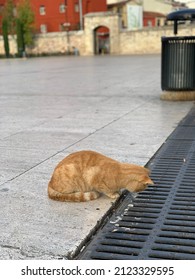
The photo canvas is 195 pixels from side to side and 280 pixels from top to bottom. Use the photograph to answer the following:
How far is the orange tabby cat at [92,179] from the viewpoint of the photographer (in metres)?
3.35

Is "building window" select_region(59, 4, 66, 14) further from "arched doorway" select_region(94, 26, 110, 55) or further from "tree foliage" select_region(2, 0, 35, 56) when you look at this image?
"arched doorway" select_region(94, 26, 110, 55)

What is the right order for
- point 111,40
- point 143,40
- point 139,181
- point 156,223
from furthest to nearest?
point 111,40, point 143,40, point 139,181, point 156,223

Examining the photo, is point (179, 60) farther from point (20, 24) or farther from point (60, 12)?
point (60, 12)

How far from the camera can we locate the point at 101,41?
5906 centimetres

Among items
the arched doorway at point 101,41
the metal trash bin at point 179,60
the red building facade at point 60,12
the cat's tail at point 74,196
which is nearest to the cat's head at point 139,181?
the cat's tail at point 74,196

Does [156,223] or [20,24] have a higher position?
[20,24]

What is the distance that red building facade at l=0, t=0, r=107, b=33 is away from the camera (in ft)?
195

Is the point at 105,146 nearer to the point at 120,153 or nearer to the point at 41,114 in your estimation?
the point at 120,153

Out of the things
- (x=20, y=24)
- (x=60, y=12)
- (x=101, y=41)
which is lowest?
(x=101, y=41)

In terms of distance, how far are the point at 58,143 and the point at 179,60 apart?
459cm

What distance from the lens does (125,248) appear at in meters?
2.73

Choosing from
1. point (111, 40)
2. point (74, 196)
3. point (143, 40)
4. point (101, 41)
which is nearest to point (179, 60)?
point (74, 196)

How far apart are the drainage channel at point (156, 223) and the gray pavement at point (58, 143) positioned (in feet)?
0.50
